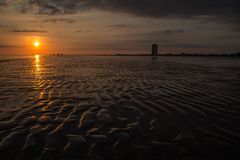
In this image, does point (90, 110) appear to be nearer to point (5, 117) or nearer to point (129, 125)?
point (129, 125)

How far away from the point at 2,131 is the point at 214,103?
7305mm

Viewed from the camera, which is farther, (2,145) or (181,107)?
(181,107)

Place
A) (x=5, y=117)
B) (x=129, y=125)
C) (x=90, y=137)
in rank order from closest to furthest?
(x=90, y=137) → (x=129, y=125) → (x=5, y=117)

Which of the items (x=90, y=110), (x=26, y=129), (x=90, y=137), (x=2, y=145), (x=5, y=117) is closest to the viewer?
(x=2, y=145)

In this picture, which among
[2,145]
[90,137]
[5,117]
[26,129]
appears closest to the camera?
[2,145]

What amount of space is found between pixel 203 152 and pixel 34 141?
370 cm

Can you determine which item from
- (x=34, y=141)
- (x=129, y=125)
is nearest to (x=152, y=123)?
(x=129, y=125)

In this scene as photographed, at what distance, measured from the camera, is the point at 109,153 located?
11.1 feet

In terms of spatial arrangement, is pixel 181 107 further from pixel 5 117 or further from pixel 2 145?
pixel 5 117

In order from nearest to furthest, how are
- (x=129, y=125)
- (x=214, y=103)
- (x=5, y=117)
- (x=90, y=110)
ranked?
(x=129, y=125)
(x=5, y=117)
(x=90, y=110)
(x=214, y=103)

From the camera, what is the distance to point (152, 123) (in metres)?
4.87

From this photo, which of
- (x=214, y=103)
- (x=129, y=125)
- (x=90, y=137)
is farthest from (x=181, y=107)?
(x=90, y=137)

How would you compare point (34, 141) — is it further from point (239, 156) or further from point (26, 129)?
point (239, 156)

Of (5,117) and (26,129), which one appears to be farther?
(5,117)
